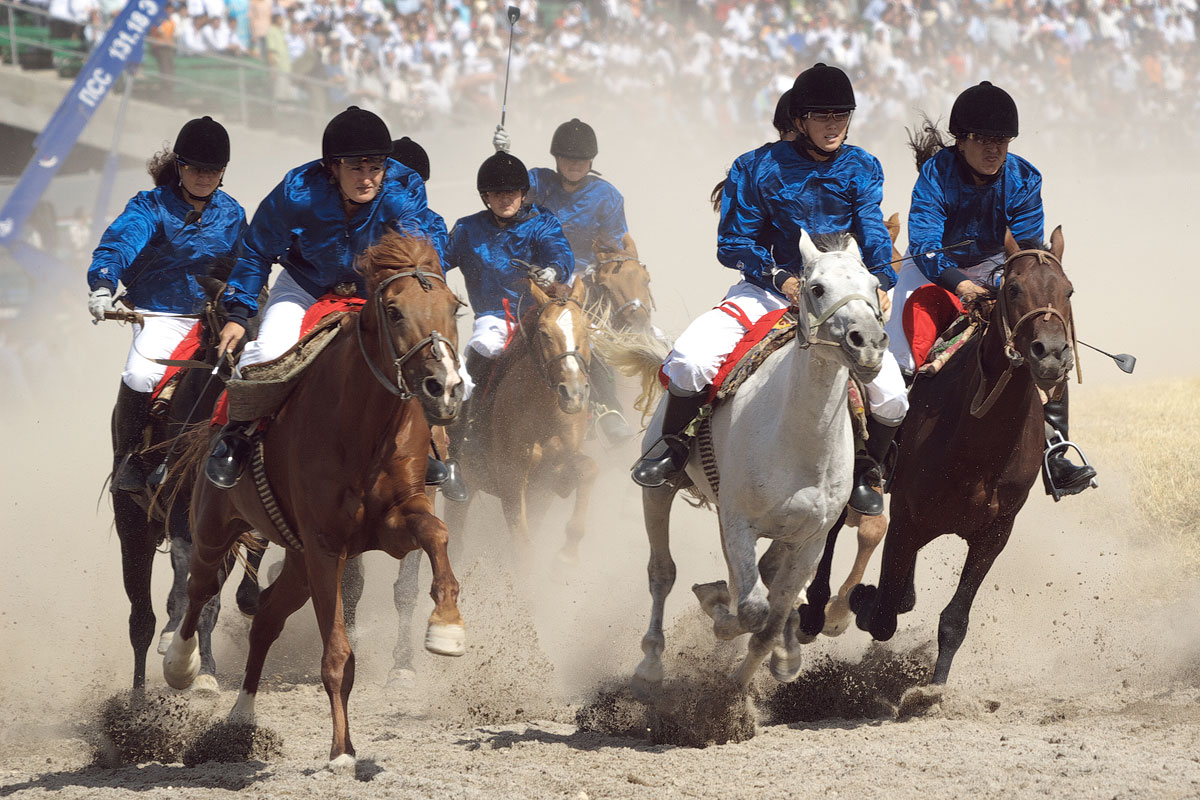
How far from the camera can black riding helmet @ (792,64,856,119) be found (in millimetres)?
6414

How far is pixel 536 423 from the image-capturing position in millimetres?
8938

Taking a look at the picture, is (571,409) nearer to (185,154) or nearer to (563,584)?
(563,584)

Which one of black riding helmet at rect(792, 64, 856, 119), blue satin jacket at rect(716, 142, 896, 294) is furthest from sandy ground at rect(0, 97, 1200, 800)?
black riding helmet at rect(792, 64, 856, 119)

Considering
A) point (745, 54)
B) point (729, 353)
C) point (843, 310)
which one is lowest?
point (843, 310)

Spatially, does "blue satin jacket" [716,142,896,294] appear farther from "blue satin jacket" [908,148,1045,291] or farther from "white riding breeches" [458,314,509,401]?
"white riding breeches" [458,314,509,401]

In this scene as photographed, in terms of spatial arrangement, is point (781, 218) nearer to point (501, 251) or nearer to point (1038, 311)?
point (1038, 311)

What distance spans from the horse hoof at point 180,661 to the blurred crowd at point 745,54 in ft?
48.7

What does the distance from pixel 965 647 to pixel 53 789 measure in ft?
16.7

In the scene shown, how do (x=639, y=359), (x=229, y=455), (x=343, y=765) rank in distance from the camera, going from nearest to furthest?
1. (x=343, y=765)
2. (x=229, y=455)
3. (x=639, y=359)

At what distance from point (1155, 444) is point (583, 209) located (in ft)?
16.5

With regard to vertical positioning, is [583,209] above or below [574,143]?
below

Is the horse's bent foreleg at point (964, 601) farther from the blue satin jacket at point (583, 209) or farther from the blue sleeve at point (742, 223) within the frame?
the blue satin jacket at point (583, 209)

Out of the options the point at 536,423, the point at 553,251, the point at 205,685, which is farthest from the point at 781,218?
the point at 205,685

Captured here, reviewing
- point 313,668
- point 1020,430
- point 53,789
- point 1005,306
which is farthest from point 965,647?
point 53,789
